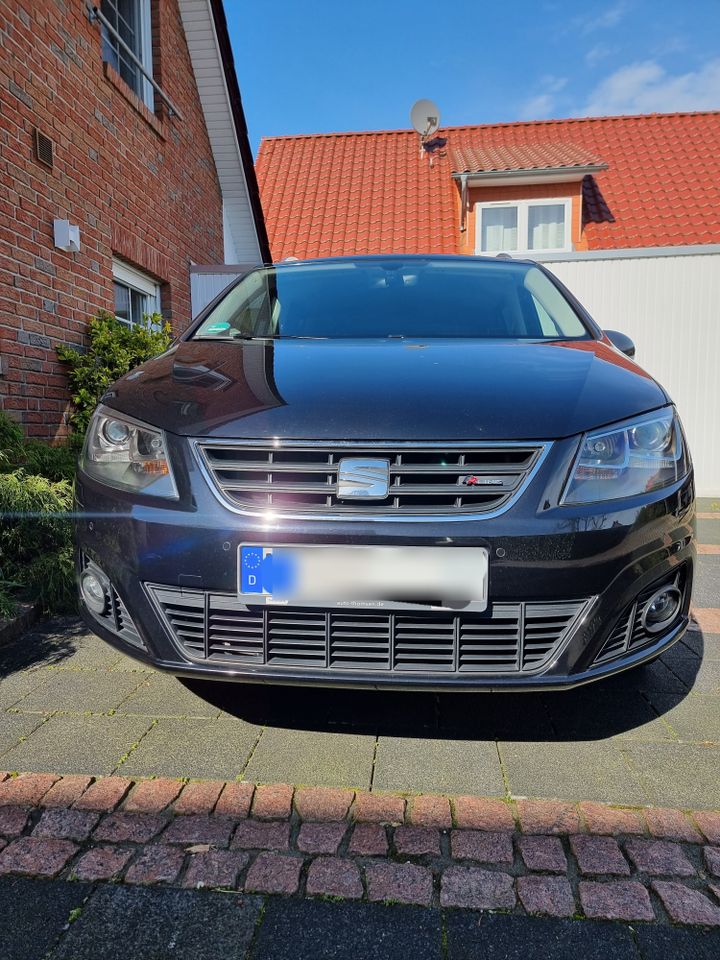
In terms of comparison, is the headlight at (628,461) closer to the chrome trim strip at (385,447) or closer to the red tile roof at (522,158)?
the chrome trim strip at (385,447)

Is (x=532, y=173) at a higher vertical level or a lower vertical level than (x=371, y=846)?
higher

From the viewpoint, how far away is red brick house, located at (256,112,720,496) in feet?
29.6

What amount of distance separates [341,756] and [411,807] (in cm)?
32

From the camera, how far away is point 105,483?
210 centimetres

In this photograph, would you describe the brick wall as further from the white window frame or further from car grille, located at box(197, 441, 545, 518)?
the white window frame

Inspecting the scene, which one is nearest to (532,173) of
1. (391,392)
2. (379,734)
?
(391,392)

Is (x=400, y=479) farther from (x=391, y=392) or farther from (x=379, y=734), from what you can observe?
(x=379, y=734)

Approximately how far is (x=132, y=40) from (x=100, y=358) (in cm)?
400

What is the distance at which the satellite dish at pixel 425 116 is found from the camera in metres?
14.5

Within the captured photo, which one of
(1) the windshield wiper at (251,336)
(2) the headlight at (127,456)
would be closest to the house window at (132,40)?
(1) the windshield wiper at (251,336)

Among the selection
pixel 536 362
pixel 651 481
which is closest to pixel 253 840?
pixel 651 481

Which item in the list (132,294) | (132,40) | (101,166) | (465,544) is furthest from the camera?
(132,40)

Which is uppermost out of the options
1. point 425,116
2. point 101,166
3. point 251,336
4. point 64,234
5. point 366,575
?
point 425,116

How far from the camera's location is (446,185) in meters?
15.5
